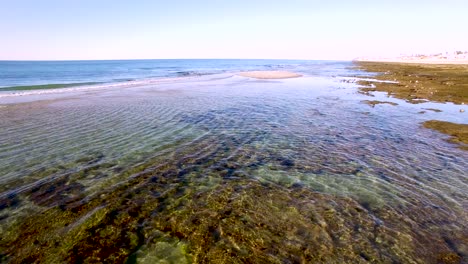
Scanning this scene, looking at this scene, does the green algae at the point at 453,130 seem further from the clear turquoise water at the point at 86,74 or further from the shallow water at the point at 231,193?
the clear turquoise water at the point at 86,74

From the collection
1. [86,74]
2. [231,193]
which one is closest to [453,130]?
[231,193]

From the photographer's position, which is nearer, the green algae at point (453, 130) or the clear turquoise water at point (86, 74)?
the green algae at point (453, 130)

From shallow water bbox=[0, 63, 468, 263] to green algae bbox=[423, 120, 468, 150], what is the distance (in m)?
0.80

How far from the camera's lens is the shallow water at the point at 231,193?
597cm

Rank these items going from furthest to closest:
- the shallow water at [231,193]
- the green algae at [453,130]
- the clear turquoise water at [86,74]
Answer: the clear turquoise water at [86,74] < the green algae at [453,130] < the shallow water at [231,193]

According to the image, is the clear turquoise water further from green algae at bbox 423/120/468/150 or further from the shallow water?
green algae at bbox 423/120/468/150

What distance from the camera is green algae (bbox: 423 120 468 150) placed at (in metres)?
13.6

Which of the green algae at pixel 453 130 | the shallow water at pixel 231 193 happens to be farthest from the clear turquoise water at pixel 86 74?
the green algae at pixel 453 130

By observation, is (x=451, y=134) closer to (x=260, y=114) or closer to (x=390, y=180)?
(x=390, y=180)

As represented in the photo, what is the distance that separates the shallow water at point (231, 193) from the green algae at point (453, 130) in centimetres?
80

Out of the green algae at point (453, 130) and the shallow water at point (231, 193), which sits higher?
the shallow water at point (231, 193)

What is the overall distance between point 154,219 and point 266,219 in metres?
3.01

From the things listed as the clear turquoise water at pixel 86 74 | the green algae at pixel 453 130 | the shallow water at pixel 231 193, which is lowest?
the clear turquoise water at pixel 86 74

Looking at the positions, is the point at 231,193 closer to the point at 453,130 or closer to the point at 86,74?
the point at 453,130
